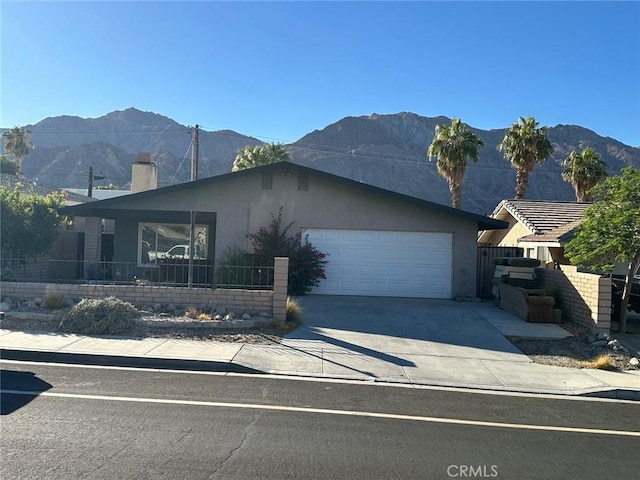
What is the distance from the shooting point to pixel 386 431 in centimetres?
580

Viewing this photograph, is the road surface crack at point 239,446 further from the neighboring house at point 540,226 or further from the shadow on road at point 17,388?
the neighboring house at point 540,226

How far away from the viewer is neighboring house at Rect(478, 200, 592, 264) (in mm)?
16969

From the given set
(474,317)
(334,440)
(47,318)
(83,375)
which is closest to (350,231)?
(474,317)

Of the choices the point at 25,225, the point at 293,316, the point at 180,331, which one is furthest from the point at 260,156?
the point at 180,331

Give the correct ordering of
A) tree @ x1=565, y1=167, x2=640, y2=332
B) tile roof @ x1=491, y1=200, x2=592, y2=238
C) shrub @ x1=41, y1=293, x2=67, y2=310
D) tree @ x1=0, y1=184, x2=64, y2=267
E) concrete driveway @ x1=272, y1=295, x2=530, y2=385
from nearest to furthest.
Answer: concrete driveway @ x1=272, y1=295, x2=530, y2=385 < tree @ x1=565, y1=167, x2=640, y2=332 < shrub @ x1=41, y1=293, x2=67, y2=310 < tree @ x1=0, y1=184, x2=64, y2=267 < tile roof @ x1=491, y1=200, x2=592, y2=238

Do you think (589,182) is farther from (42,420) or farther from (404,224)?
(42,420)

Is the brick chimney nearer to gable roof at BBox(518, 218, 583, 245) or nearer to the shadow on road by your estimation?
gable roof at BBox(518, 218, 583, 245)

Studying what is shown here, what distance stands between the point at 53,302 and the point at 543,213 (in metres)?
18.2

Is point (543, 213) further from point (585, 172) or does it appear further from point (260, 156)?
point (260, 156)

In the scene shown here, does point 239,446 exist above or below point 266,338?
below

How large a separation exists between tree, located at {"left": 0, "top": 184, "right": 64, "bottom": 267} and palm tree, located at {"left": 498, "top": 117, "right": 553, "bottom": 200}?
25846 mm

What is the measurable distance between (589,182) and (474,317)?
2194 centimetres

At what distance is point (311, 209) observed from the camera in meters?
17.8

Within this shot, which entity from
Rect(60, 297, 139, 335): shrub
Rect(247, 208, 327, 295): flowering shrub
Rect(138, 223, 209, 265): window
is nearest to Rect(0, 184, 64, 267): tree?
Rect(138, 223, 209, 265): window
